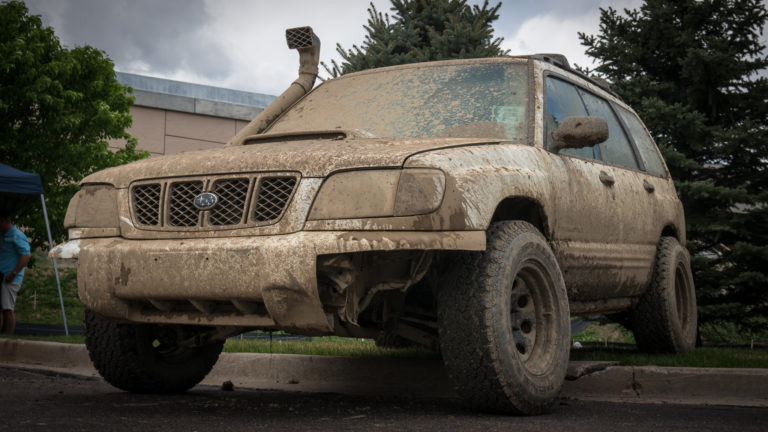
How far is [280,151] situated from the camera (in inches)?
146

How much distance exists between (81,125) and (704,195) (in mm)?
10871

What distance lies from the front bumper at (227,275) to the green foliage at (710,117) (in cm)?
657

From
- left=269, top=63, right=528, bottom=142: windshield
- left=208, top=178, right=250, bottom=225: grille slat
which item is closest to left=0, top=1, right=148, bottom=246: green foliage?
left=269, top=63, right=528, bottom=142: windshield

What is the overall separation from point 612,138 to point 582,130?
154 centimetres

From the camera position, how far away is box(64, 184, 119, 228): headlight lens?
393 cm

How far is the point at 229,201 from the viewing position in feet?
12.0

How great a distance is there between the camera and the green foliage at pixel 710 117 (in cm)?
908

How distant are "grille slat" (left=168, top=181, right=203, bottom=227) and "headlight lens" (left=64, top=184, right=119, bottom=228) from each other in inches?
12.7

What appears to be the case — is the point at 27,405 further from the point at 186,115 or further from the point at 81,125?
the point at 186,115

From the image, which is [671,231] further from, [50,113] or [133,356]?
[50,113]

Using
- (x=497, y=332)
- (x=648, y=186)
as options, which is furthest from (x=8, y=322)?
(x=497, y=332)

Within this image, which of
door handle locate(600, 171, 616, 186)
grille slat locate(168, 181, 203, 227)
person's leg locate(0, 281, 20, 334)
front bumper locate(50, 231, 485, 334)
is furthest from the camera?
person's leg locate(0, 281, 20, 334)

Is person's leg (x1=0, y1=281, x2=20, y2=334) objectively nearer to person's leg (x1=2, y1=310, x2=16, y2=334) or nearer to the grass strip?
person's leg (x1=2, y1=310, x2=16, y2=334)

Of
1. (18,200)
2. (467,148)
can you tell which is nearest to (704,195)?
(467,148)
